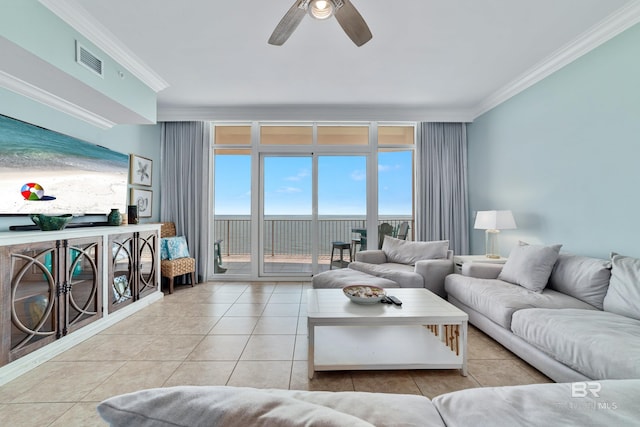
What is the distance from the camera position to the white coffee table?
1932 millimetres

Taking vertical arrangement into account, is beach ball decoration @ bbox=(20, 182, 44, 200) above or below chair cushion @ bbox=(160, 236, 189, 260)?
above

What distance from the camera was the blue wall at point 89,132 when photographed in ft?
7.60

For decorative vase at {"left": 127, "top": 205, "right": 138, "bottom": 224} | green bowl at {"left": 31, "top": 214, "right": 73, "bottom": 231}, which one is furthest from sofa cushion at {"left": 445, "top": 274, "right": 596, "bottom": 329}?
decorative vase at {"left": 127, "top": 205, "right": 138, "bottom": 224}

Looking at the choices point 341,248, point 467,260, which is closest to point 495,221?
point 467,260

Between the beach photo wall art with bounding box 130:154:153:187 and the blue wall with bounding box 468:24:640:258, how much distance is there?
16.5 feet

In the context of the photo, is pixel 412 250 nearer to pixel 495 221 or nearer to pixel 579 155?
pixel 495 221

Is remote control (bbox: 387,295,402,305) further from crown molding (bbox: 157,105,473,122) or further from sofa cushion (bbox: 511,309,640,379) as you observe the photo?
crown molding (bbox: 157,105,473,122)

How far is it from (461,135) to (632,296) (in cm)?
334

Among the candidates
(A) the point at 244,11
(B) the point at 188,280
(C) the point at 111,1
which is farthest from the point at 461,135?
(B) the point at 188,280

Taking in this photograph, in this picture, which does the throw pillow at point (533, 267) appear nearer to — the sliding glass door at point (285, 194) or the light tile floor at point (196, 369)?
the light tile floor at point (196, 369)

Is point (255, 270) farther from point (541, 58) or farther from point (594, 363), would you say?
point (541, 58)

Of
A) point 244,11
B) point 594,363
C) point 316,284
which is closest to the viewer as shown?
point 594,363

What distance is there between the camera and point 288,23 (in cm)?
199

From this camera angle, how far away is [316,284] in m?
3.31
